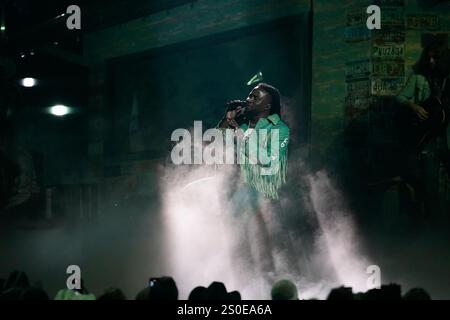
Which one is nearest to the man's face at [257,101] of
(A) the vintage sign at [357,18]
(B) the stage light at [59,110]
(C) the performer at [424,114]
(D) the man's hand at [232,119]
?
(D) the man's hand at [232,119]

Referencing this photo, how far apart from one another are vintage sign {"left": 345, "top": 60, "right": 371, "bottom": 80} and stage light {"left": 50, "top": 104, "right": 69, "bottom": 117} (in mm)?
5218

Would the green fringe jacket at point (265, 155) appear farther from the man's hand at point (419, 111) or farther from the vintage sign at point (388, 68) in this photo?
the man's hand at point (419, 111)

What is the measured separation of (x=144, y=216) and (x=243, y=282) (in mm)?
2086

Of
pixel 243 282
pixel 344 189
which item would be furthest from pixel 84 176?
pixel 344 189

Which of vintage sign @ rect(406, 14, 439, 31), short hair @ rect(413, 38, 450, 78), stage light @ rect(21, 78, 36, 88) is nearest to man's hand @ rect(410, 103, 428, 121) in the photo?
short hair @ rect(413, 38, 450, 78)

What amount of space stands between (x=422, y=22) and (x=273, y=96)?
2291 millimetres

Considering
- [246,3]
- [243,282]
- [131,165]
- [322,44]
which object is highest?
[246,3]

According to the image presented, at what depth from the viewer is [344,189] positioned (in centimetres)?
695

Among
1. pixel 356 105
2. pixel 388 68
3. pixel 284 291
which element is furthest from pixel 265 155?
pixel 284 291

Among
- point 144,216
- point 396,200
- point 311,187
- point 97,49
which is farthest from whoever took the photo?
point 97,49

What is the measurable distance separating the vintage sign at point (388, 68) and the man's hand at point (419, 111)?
1.49ft

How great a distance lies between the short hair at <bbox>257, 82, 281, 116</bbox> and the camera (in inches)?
299

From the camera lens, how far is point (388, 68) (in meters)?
6.84
